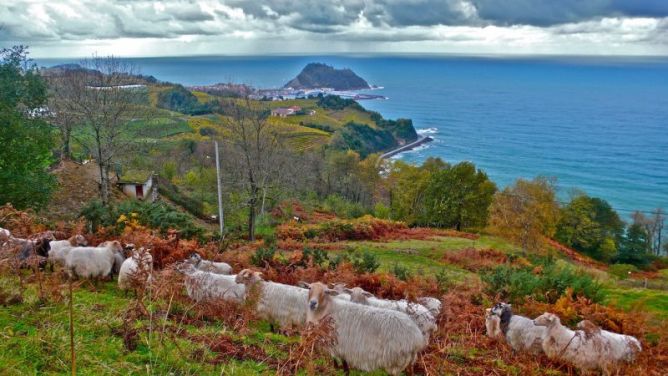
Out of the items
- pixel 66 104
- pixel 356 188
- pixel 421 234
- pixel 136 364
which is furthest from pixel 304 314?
pixel 356 188

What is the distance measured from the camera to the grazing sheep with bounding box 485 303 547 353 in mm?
10453

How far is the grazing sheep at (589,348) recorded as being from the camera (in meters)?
9.55

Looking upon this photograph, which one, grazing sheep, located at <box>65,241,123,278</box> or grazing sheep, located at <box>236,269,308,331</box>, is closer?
grazing sheep, located at <box>236,269,308,331</box>

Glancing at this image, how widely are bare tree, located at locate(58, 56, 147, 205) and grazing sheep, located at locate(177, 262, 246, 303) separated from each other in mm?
17567

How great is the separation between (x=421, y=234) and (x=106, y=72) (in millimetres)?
24613

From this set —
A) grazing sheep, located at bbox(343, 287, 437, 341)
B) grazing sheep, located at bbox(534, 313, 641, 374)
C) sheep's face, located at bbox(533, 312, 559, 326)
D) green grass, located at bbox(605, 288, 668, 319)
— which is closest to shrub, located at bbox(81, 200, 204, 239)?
grazing sheep, located at bbox(343, 287, 437, 341)

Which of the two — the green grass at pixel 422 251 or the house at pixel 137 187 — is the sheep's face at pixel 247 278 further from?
the house at pixel 137 187

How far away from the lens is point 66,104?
1148 inches

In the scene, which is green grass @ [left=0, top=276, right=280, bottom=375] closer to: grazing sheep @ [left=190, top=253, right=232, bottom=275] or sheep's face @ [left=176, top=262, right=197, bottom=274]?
sheep's face @ [left=176, top=262, right=197, bottom=274]

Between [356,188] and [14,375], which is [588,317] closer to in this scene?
[14,375]

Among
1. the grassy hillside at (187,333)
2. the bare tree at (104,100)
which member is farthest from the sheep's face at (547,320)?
the bare tree at (104,100)

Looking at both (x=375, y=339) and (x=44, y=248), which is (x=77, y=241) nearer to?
(x=44, y=248)

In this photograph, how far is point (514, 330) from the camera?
35.7 ft

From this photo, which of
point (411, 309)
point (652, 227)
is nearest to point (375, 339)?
point (411, 309)
